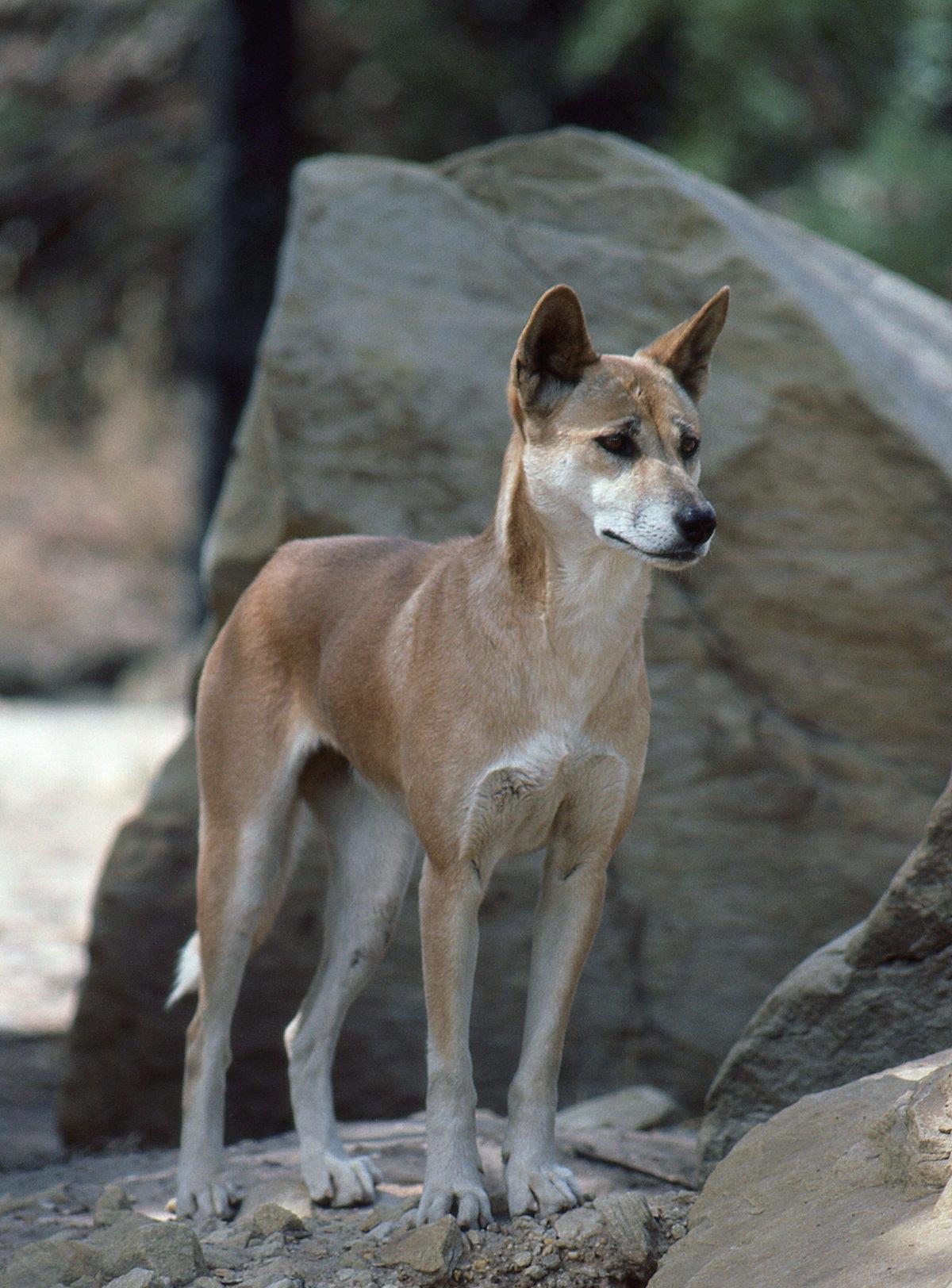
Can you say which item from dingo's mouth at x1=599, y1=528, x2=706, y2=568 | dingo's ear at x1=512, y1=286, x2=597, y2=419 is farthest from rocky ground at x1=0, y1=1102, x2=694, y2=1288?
dingo's ear at x1=512, y1=286, x2=597, y2=419

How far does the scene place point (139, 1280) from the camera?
11.1 feet

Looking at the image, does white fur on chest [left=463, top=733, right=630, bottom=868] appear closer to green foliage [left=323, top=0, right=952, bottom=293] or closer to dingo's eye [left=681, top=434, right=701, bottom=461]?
dingo's eye [left=681, top=434, right=701, bottom=461]

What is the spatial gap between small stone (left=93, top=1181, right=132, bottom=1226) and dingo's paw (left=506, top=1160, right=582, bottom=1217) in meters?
1.12

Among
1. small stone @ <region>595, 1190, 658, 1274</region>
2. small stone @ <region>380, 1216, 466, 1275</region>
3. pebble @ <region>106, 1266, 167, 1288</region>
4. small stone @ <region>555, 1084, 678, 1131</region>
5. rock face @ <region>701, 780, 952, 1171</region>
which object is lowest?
small stone @ <region>555, 1084, 678, 1131</region>

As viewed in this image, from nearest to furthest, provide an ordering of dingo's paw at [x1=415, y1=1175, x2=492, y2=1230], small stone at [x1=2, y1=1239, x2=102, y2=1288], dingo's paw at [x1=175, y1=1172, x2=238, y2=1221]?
small stone at [x1=2, y1=1239, x2=102, y2=1288]
dingo's paw at [x1=415, y1=1175, x2=492, y2=1230]
dingo's paw at [x1=175, y1=1172, x2=238, y2=1221]

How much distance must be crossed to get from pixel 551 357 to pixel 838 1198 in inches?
83.7

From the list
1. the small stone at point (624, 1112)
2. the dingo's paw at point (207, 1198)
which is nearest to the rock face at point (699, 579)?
the small stone at point (624, 1112)

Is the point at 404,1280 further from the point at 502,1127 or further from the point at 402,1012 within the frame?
the point at 402,1012

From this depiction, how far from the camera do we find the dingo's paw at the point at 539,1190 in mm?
3807

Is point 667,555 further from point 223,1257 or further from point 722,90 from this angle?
point 722,90

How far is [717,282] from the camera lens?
5.77 m

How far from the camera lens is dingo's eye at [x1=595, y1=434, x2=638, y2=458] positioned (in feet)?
12.6

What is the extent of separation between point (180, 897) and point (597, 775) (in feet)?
8.87

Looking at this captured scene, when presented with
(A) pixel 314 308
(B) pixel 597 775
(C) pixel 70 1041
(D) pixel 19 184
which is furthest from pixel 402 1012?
(D) pixel 19 184
